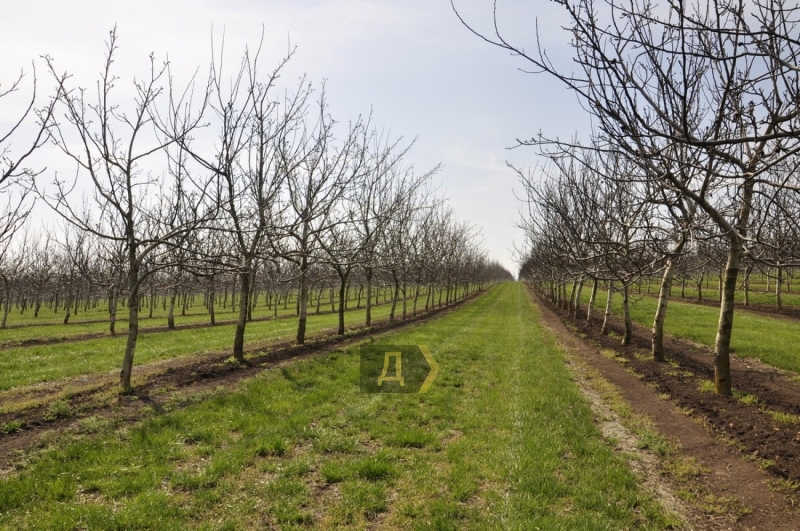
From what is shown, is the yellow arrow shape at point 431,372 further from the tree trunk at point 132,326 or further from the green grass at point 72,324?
the green grass at point 72,324

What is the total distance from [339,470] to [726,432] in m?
5.95

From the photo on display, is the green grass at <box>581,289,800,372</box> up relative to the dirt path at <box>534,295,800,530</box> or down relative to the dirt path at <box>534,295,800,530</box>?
up

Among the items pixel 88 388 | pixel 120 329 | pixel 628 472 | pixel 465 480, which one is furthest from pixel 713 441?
pixel 120 329

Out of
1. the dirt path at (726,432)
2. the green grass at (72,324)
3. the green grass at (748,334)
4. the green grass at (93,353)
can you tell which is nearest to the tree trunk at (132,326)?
the green grass at (93,353)

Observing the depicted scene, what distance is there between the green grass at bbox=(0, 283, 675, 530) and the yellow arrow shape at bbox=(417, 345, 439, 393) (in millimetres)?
932

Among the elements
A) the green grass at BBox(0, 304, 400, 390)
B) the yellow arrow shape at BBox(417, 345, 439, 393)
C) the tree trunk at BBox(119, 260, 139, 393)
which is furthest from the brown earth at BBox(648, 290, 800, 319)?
the tree trunk at BBox(119, 260, 139, 393)

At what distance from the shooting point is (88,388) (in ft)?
28.3

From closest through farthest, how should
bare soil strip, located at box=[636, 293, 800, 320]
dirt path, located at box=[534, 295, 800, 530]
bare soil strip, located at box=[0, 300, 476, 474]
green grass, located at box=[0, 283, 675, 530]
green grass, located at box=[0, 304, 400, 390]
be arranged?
green grass, located at box=[0, 283, 675, 530] < dirt path, located at box=[534, 295, 800, 530] < bare soil strip, located at box=[0, 300, 476, 474] < green grass, located at box=[0, 304, 400, 390] < bare soil strip, located at box=[636, 293, 800, 320]

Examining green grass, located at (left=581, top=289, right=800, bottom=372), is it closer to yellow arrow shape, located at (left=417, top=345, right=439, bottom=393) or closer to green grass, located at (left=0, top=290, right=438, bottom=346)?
yellow arrow shape, located at (left=417, top=345, right=439, bottom=393)

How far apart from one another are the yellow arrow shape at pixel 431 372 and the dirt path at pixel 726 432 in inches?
167

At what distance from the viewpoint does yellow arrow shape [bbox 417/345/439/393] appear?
9.24 meters

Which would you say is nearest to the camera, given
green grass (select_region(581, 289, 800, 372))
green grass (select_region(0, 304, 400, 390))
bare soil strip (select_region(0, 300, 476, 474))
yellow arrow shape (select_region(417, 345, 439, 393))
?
bare soil strip (select_region(0, 300, 476, 474))

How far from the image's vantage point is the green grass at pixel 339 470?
410 cm

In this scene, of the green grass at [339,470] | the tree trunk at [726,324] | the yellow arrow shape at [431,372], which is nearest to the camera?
the green grass at [339,470]
